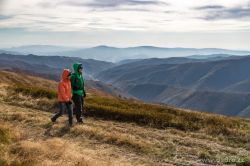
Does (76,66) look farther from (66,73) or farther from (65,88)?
(65,88)

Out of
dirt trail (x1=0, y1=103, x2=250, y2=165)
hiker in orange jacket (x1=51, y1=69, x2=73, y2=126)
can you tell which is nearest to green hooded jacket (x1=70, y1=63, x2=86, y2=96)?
hiker in orange jacket (x1=51, y1=69, x2=73, y2=126)

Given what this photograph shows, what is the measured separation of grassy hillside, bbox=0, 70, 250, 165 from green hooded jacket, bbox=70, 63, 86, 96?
1773mm

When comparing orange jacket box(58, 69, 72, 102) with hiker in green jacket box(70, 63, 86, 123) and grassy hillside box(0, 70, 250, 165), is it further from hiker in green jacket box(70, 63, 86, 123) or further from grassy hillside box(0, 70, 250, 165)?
grassy hillside box(0, 70, 250, 165)

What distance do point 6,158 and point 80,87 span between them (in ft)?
31.4

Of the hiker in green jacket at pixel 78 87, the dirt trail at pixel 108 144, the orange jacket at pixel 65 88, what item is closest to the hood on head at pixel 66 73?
the orange jacket at pixel 65 88

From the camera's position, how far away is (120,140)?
50.9 ft

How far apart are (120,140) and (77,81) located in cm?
517

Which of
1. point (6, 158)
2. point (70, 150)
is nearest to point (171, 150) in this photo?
Result: point (70, 150)

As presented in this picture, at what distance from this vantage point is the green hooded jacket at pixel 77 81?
19.3 meters

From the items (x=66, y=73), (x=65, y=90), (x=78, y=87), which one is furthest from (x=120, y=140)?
(x=66, y=73)

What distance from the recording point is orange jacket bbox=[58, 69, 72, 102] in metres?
19.0

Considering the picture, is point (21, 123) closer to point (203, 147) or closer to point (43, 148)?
point (43, 148)

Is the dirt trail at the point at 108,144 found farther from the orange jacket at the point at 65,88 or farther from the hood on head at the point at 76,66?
the hood on head at the point at 76,66

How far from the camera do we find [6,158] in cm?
1033
